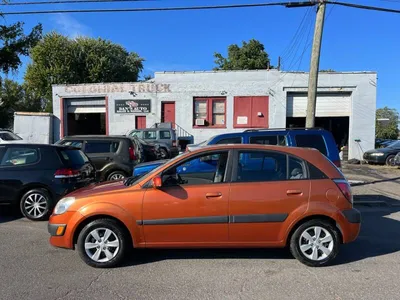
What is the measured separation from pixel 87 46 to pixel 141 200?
112 ft

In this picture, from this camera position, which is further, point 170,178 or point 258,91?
point 258,91

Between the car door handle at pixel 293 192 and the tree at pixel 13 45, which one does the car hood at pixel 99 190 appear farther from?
the tree at pixel 13 45

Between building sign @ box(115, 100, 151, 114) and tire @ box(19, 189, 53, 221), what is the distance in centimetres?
1597

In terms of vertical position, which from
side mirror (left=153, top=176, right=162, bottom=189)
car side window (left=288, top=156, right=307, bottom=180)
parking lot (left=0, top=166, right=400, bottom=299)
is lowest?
parking lot (left=0, top=166, right=400, bottom=299)

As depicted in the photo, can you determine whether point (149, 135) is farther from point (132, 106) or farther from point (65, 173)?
point (65, 173)

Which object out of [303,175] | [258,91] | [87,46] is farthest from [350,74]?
[87,46]

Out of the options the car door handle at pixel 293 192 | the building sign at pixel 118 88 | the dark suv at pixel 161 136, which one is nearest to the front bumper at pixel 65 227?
the car door handle at pixel 293 192

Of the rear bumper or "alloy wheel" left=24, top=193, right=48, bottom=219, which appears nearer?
the rear bumper

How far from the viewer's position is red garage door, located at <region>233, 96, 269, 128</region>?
2189cm

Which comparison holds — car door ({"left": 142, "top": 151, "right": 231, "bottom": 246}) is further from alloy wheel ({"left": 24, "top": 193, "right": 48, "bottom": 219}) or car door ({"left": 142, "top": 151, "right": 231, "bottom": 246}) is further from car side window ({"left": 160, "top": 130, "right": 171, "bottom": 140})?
car side window ({"left": 160, "top": 130, "right": 171, "bottom": 140})

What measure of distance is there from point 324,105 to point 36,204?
1834 centimetres

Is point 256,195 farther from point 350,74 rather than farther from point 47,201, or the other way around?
point 350,74

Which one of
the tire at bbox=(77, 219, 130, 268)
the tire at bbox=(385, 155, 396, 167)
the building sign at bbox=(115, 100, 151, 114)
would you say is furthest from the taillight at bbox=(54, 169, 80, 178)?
the tire at bbox=(385, 155, 396, 167)

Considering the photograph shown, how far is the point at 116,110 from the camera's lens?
76.5 ft
